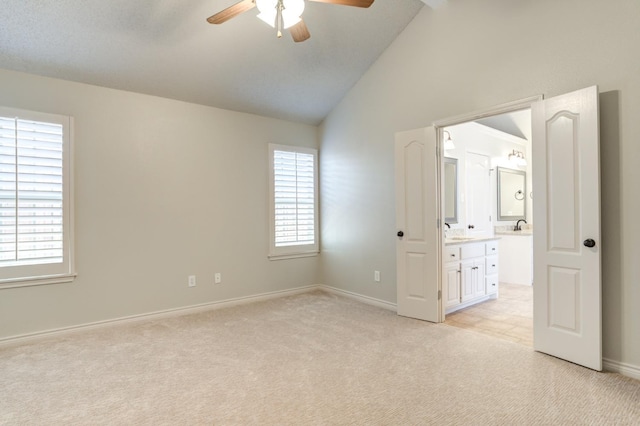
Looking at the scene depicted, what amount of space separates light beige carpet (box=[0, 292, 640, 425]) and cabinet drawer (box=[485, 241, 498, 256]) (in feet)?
5.28

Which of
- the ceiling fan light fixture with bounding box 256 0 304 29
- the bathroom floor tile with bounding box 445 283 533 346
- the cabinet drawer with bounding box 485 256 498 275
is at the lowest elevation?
the bathroom floor tile with bounding box 445 283 533 346

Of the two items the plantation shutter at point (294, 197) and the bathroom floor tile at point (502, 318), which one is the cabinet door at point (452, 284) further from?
the plantation shutter at point (294, 197)

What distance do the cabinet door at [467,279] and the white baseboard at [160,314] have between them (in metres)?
2.11

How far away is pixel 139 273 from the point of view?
390 cm

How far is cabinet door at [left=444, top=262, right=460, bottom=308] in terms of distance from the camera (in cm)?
407

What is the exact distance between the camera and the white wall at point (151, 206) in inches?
136

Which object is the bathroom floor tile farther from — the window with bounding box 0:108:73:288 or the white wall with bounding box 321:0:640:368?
the window with bounding box 0:108:73:288

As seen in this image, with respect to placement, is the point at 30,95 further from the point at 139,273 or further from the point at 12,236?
the point at 139,273

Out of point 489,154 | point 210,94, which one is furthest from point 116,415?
point 489,154

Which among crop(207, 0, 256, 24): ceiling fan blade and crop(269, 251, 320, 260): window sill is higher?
crop(207, 0, 256, 24): ceiling fan blade

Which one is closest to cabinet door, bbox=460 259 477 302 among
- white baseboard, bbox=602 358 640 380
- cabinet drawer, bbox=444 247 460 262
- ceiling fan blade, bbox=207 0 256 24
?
cabinet drawer, bbox=444 247 460 262

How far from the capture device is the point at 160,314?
402 centimetres

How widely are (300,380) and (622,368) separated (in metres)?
2.36

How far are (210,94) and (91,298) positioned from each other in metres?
2.62
